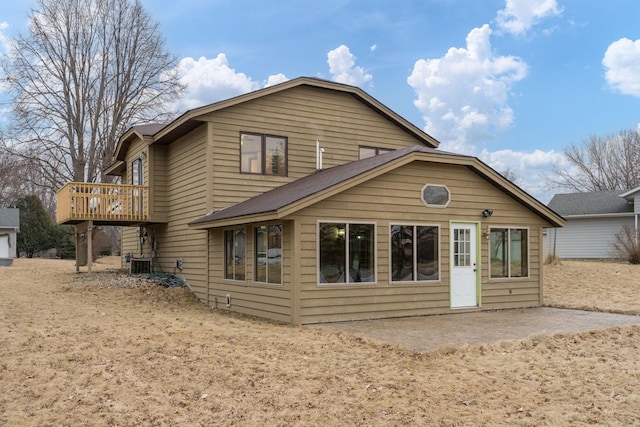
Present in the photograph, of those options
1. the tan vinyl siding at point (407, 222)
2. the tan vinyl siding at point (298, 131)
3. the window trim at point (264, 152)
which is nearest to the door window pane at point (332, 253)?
the tan vinyl siding at point (407, 222)

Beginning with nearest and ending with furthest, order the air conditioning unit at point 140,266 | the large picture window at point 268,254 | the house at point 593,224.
A: the large picture window at point 268,254 → the air conditioning unit at point 140,266 → the house at point 593,224

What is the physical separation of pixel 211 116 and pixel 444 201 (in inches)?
234

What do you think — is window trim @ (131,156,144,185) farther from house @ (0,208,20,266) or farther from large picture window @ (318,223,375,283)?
house @ (0,208,20,266)

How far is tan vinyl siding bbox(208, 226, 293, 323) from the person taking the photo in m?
10.5

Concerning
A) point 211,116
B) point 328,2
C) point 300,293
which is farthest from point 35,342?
point 328,2

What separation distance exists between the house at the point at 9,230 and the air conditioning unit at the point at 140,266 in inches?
693

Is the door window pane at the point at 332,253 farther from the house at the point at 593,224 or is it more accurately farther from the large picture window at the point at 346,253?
the house at the point at 593,224

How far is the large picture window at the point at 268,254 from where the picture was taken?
10883mm

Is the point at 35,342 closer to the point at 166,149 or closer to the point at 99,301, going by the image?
the point at 99,301

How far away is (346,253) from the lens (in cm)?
1088

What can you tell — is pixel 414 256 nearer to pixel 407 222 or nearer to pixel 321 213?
pixel 407 222

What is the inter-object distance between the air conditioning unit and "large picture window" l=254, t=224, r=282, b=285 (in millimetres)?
6753

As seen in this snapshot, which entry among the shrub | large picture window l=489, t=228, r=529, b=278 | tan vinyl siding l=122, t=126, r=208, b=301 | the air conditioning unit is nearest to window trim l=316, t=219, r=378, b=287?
large picture window l=489, t=228, r=529, b=278

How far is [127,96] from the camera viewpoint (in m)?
28.8
